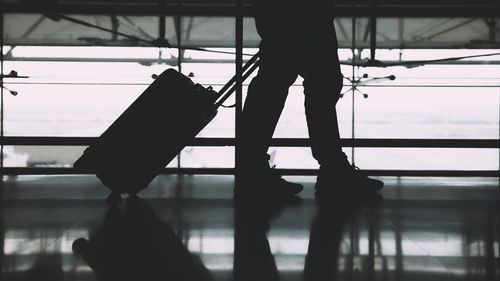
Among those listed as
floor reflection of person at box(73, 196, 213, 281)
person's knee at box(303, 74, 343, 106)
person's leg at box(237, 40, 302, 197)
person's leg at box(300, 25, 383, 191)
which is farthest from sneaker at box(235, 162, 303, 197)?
floor reflection of person at box(73, 196, 213, 281)

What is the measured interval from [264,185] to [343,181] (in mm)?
207

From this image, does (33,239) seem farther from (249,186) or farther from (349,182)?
(349,182)

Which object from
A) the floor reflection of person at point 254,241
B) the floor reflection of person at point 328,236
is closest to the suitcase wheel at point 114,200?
the floor reflection of person at point 254,241

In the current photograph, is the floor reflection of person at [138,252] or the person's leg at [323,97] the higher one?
the person's leg at [323,97]

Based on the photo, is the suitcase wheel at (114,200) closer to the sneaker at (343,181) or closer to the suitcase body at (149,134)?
the suitcase body at (149,134)

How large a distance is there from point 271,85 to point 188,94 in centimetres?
22

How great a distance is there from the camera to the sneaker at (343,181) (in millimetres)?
1346

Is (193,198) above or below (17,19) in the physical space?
below

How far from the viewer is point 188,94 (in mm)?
1293

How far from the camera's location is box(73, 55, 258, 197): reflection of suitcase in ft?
4.07

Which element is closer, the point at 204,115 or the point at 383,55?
the point at 204,115

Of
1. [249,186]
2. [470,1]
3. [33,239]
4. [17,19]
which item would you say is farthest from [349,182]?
[17,19]

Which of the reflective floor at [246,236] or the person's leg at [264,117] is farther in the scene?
the person's leg at [264,117]

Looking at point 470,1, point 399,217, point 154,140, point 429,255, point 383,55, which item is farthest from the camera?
point 383,55
